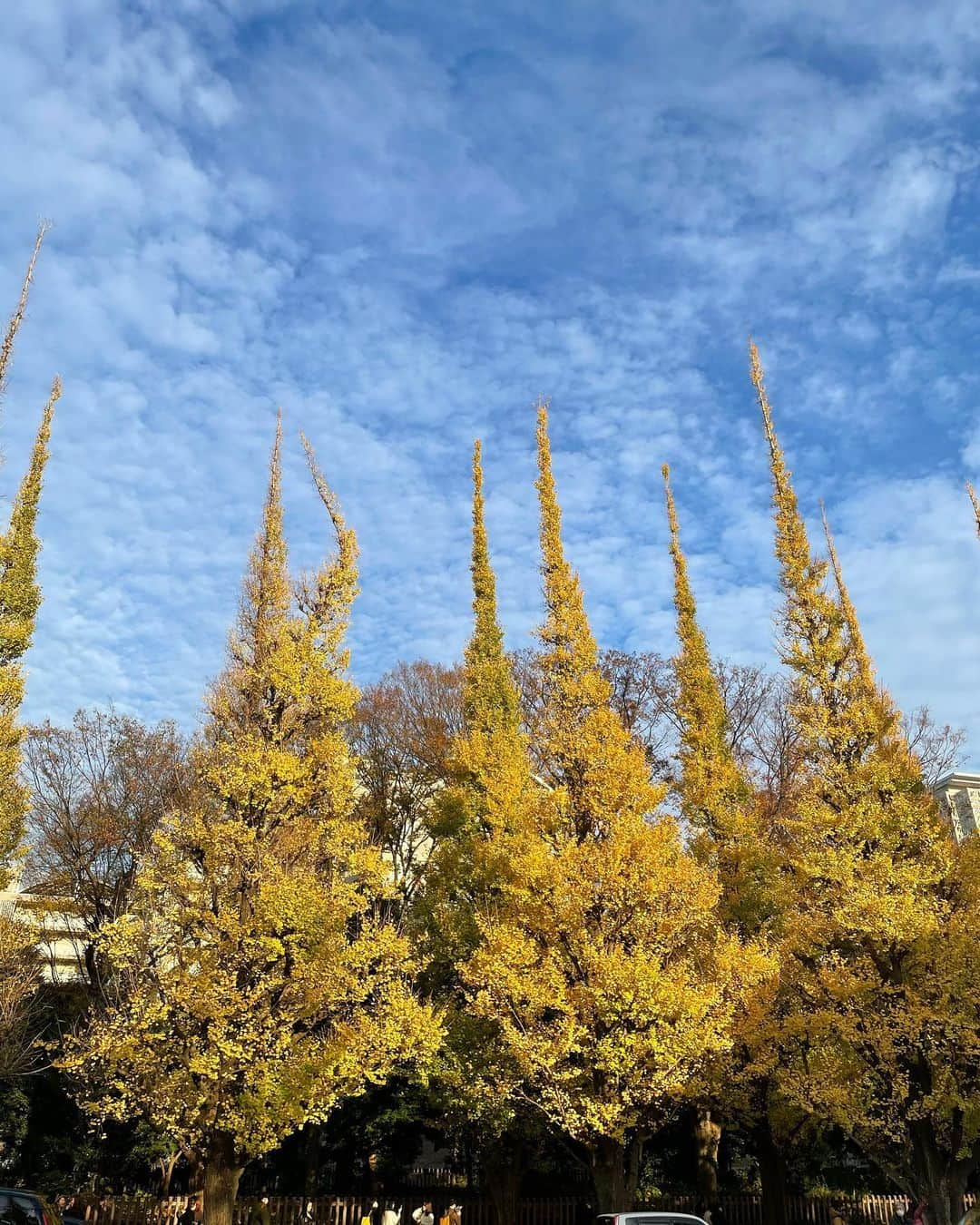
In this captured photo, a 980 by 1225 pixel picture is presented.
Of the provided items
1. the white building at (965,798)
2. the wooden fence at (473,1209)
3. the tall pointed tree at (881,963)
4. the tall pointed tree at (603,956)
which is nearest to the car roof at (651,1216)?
the tall pointed tree at (603,956)

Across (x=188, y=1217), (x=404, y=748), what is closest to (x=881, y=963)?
(x=188, y=1217)

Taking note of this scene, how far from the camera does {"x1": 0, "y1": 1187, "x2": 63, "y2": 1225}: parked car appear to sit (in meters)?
10.4

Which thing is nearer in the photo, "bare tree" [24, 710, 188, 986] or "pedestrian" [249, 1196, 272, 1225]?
"pedestrian" [249, 1196, 272, 1225]

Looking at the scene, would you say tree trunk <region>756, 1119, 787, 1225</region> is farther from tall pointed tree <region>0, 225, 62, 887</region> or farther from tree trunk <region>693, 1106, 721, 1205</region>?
tall pointed tree <region>0, 225, 62, 887</region>

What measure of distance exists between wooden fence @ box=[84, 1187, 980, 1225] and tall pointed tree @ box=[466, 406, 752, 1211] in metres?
4.81

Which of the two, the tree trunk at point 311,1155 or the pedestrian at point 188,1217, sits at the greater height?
the tree trunk at point 311,1155

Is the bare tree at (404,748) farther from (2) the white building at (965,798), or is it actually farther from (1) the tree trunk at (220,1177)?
(2) the white building at (965,798)

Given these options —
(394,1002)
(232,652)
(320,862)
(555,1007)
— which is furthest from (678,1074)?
(232,652)

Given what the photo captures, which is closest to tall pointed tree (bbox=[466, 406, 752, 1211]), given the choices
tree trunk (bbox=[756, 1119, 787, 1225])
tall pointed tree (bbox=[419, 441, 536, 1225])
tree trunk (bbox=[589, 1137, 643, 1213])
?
tree trunk (bbox=[589, 1137, 643, 1213])

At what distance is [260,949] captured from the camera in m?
14.5

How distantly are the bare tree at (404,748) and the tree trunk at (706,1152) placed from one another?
33.8ft

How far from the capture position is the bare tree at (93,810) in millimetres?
23422

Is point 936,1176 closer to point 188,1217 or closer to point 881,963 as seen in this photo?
point 881,963

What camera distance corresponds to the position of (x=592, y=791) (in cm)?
1695
